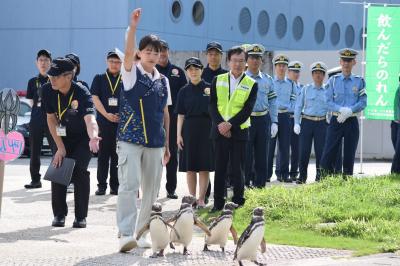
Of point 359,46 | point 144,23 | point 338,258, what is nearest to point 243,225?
point 338,258

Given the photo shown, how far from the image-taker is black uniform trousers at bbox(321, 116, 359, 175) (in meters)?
15.8

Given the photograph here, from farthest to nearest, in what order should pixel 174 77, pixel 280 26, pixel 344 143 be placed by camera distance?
pixel 280 26 → pixel 344 143 → pixel 174 77

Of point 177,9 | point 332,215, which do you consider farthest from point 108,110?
point 177,9

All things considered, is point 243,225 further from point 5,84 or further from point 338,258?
point 5,84

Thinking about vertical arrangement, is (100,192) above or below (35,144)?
below

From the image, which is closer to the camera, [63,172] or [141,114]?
[141,114]

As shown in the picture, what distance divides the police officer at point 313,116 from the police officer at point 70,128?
7.36 m

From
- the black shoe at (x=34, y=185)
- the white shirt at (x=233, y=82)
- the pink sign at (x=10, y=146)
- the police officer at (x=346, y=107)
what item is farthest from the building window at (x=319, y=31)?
the pink sign at (x=10, y=146)

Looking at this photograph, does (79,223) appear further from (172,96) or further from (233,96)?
(172,96)

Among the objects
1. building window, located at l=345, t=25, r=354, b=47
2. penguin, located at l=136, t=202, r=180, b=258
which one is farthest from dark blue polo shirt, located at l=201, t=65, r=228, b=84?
building window, located at l=345, t=25, r=354, b=47

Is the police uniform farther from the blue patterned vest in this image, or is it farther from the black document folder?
the blue patterned vest

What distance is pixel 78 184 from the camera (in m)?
11.1

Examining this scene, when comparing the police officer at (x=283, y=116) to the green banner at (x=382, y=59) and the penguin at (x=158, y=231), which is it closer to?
the green banner at (x=382, y=59)

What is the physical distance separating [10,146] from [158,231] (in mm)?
1972
